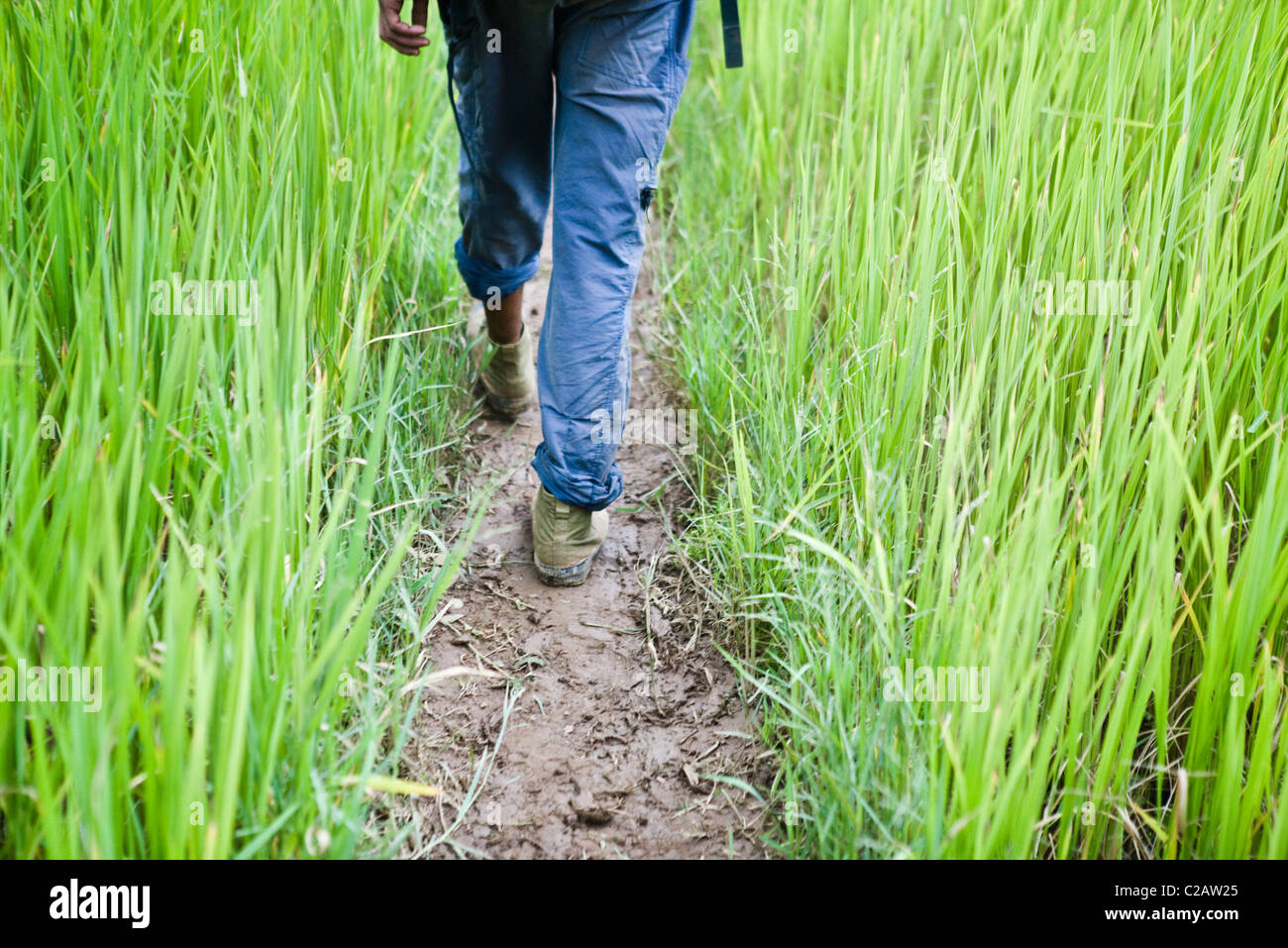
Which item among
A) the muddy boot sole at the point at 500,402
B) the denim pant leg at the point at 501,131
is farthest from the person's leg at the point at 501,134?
the muddy boot sole at the point at 500,402

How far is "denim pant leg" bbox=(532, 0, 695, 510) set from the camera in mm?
1552

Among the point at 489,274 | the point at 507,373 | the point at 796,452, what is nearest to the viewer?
the point at 796,452

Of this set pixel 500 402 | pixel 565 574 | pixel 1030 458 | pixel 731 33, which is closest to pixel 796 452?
pixel 1030 458

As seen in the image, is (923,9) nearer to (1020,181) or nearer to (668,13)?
(1020,181)

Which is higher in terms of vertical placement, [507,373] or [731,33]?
[731,33]

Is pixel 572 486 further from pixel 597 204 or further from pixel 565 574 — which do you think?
pixel 597 204

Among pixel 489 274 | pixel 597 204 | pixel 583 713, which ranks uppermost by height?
pixel 597 204

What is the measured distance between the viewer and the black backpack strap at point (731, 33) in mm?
1706

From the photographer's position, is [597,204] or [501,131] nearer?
[597,204]

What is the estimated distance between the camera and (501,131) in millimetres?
1752

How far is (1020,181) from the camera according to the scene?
177cm

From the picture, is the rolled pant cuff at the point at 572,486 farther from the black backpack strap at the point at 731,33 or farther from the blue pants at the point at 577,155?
the black backpack strap at the point at 731,33

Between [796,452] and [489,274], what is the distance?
2.58 feet

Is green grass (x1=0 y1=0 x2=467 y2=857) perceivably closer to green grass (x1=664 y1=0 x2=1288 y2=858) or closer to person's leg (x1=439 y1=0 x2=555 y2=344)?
person's leg (x1=439 y1=0 x2=555 y2=344)
